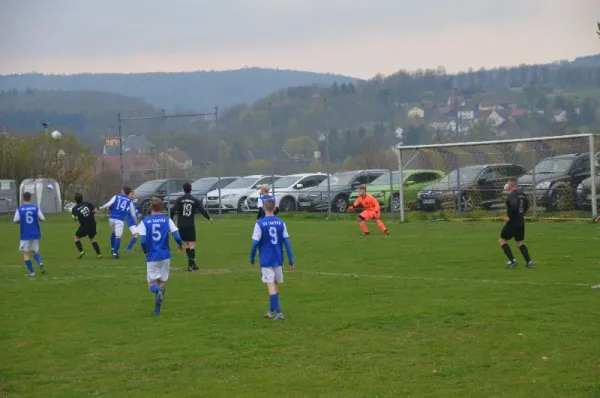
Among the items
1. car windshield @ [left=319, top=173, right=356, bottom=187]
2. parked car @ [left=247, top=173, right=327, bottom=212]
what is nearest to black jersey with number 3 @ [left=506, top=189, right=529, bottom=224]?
car windshield @ [left=319, top=173, right=356, bottom=187]

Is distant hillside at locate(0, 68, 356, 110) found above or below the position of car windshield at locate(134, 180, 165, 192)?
above

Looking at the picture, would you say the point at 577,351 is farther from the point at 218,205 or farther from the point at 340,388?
the point at 218,205

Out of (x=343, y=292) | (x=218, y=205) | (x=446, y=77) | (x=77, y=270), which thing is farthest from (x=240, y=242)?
(x=446, y=77)

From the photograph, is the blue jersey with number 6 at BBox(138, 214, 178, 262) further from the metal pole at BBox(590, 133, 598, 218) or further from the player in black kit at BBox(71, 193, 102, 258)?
the metal pole at BBox(590, 133, 598, 218)

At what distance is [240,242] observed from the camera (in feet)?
98.9

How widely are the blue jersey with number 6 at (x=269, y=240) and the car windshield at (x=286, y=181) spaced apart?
1193 inches

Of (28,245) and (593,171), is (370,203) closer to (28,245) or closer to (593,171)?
(593,171)

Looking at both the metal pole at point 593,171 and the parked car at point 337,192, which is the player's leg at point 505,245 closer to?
the metal pole at point 593,171

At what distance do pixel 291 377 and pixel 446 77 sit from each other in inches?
3842

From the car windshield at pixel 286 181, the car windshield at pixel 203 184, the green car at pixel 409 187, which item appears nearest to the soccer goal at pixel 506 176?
the green car at pixel 409 187

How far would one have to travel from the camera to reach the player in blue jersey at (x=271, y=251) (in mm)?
15008

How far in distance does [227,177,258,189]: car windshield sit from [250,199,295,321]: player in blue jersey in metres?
32.1

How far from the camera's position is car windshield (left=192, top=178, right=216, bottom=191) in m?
47.8

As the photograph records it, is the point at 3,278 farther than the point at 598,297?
Yes
